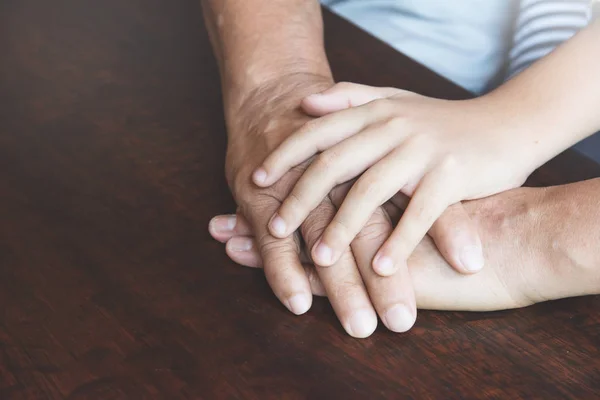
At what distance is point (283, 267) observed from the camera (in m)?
0.68

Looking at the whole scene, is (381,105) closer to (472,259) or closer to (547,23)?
(472,259)

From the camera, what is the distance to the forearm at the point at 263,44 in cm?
90

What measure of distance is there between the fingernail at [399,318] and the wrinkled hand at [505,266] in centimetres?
3

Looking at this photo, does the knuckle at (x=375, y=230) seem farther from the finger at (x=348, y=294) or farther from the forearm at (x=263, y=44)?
the forearm at (x=263, y=44)

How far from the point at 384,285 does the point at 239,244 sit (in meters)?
0.15

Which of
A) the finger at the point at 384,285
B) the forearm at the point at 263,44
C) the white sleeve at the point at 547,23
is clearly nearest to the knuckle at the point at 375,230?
the finger at the point at 384,285

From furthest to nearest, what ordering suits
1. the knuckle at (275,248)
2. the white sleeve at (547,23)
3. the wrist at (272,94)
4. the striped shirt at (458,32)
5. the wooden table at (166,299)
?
the striped shirt at (458,32), the white sleeve at (547,23), the wrist at (272,94), the knuckle at (275,248), the wooden table at (166,299)

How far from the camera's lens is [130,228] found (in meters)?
0.74

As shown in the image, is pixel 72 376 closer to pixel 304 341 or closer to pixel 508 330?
pixel 304 341

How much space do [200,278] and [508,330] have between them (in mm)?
280

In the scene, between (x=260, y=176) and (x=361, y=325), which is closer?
(x=361, y=325)


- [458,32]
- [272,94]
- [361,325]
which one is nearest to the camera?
[361,325]

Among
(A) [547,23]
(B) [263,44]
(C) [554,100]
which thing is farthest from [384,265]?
(A) [547,23]

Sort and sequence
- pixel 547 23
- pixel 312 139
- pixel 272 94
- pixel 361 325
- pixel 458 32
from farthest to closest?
pixel 458 32
pixel 547 23
pixel 272 94
pixel 312 139
pixel 361 325
